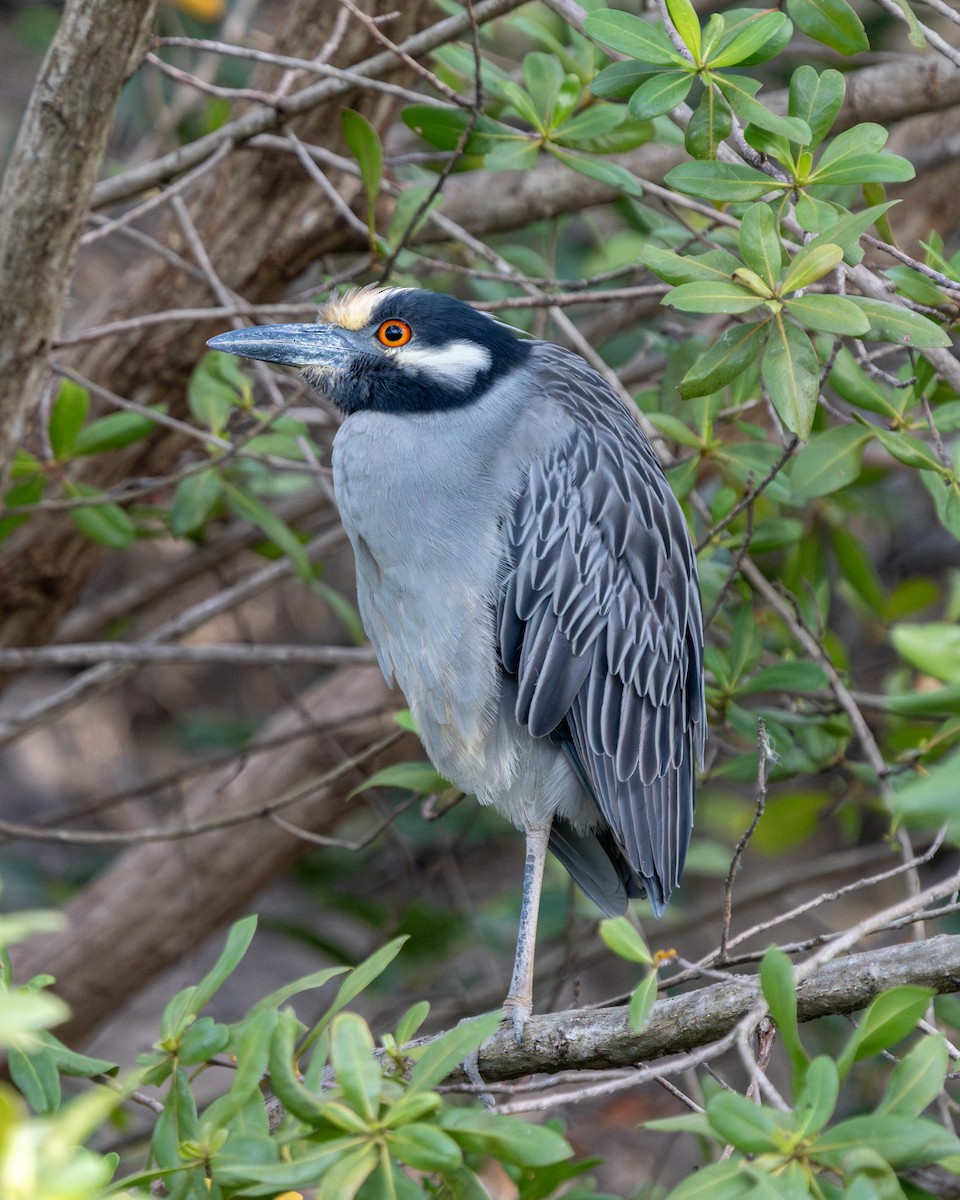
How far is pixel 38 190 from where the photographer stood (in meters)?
2.40

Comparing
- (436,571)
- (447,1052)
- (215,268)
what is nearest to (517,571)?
(436,571)

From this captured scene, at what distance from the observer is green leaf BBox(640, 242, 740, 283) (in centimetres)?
188

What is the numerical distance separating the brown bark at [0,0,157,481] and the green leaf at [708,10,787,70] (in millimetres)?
1039

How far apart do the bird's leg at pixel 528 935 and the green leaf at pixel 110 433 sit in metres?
1.28

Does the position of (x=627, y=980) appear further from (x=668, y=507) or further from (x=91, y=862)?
(x=668, y=507)

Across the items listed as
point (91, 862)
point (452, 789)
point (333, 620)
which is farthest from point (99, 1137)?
point (333, 620)

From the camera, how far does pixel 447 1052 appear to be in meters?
1.39

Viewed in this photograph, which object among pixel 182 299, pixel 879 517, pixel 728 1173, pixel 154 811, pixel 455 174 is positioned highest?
pixel 455 174

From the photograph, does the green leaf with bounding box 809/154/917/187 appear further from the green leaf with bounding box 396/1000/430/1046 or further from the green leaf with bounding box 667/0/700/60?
the green leaf with bounding box 396/1000/430/1046

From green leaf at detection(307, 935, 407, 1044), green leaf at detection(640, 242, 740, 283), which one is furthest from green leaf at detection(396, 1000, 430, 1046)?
green leaf at detection(640, 242, 740, 283)

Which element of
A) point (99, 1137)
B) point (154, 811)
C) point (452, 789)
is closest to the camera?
point (452, 789)

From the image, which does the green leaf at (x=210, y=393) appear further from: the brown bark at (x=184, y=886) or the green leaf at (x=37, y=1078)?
the green leaf at (x=37, y=1078)

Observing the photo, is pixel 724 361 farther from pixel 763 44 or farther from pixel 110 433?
pixel 110 433

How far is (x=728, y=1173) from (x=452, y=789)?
174cm
